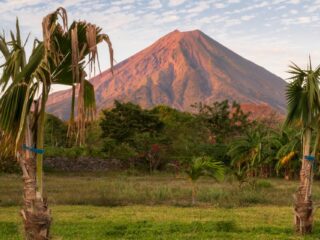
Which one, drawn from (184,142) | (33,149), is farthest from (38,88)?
(184,142)

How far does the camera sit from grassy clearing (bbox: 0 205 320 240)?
10633 mm

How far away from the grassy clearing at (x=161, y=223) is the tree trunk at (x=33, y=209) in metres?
2.84

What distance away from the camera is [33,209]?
22.7 ft

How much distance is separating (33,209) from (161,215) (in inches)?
289

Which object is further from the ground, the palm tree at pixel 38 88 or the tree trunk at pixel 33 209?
the palm tree at pixel 38 88

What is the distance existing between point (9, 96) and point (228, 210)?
10.2 m

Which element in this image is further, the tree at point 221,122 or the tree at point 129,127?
the tree at point 221,122

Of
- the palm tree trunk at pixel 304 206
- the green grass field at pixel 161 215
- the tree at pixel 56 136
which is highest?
the tree at pixel 56 136

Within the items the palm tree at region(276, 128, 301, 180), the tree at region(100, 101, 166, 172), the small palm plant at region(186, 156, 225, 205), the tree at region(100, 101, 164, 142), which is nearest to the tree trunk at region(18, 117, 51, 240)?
the small palm plant at region(186, 156, 225, 205)

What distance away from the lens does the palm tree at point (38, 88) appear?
21.8 feet

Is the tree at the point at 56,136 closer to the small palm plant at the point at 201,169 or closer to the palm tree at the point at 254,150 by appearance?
the palm tree at the point at 254,150

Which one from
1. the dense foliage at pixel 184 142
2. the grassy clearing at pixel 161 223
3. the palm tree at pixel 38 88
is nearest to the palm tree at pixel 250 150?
the dense foliage at pixel 184 142

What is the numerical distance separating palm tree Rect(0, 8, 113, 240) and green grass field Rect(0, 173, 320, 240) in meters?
1.21

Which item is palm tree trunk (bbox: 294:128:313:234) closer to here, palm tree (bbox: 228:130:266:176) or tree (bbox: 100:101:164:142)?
palm tree (bbox: 228:130:266:176)
